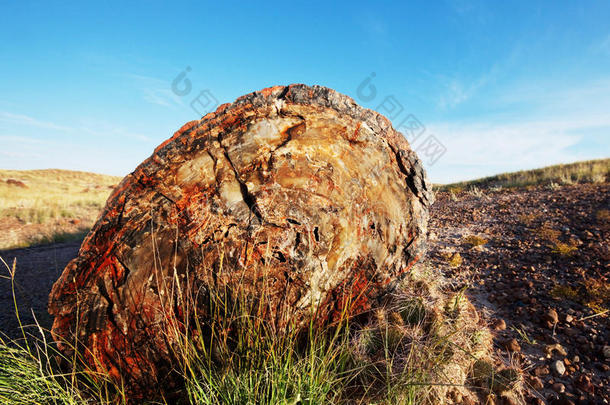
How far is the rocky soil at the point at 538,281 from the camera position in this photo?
240 centimetres

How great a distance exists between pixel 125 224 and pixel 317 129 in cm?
158

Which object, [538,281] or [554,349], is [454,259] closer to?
[538,281]

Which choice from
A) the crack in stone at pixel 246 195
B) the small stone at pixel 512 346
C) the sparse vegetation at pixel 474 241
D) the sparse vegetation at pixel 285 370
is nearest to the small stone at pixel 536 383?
the sparse vegetation at pixel 285 370

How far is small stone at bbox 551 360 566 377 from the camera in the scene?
2351 mm

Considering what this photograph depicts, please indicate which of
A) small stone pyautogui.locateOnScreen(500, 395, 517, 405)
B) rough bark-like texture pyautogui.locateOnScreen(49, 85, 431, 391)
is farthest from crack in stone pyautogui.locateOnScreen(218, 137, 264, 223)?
small stone pyautogui.locateOnScreen(500, 395, 517, 405)

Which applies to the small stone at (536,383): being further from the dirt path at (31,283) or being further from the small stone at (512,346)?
the dirt path at (31,283)

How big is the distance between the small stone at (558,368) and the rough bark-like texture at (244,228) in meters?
1.38

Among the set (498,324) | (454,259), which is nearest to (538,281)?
(454,259)

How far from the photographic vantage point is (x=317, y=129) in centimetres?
247

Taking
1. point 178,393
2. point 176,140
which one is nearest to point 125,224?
point 176,140

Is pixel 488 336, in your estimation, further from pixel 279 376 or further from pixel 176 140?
pixel 176 140

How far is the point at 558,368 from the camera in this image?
2369 mm

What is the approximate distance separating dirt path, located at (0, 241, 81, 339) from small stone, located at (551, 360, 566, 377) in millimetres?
3822

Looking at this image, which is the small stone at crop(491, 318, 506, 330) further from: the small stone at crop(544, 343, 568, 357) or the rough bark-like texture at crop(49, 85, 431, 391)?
the rough bark-like texture at crop(49, 85, 431, 391)
